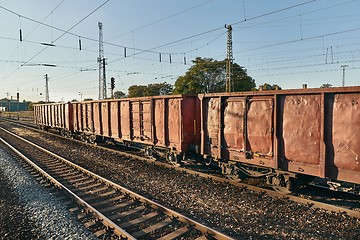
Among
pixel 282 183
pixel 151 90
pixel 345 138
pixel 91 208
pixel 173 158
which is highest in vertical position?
pixel 151 90

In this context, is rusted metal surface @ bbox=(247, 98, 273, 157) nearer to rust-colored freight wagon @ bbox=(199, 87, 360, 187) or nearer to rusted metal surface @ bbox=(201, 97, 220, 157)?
rust-colored freight wagon @ bbox=(199, 87, 360, 187)

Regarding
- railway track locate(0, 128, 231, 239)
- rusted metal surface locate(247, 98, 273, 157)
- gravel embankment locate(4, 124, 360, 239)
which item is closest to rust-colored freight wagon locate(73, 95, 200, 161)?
gravel embankment locate(4, 124, 360, 239)

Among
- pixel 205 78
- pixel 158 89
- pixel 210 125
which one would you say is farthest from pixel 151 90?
pixel 210 125

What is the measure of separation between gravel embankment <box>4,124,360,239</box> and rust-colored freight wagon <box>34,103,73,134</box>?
12.8 m

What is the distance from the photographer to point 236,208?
6.71 meters

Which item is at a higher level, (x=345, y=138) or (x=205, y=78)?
(x=205, y=78)

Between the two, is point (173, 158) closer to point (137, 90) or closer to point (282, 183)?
point (282, 183)

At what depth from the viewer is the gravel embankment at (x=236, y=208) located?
5449 millimetres

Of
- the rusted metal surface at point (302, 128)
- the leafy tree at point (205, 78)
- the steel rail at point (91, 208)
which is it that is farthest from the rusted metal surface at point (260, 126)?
the leafy tree at point (205, 78)

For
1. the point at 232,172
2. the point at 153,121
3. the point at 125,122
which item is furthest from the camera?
the point at 125,122

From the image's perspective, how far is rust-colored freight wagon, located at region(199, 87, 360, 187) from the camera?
5875 mm

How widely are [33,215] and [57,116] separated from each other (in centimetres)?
1926

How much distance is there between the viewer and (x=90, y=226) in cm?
594

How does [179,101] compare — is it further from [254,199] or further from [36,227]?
[36,227]
